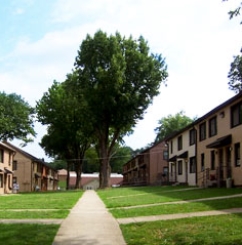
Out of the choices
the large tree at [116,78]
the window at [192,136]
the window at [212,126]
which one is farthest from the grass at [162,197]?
the large tree at [116,78]

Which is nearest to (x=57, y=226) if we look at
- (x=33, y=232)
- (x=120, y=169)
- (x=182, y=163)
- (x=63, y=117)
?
(x=33, y=232)

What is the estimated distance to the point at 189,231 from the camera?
10.4 meters

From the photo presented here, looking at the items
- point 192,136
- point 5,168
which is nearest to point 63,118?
point 5,168

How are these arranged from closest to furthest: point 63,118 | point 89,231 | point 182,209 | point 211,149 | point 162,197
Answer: point 89,231 → point 182,209 → point 162,197 → point 211,149 → point 63,118

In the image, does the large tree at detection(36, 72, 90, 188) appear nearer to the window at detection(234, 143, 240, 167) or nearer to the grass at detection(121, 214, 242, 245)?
the window at detection(234, 143, 240, 167)

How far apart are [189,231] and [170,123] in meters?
89.6

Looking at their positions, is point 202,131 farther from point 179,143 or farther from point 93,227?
point 93,227

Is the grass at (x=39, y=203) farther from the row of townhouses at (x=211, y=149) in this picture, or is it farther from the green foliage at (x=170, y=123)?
the green foliage at (x=170, y=123)

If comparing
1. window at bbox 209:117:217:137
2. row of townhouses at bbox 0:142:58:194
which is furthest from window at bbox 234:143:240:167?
row of townhouses at bbox 0:142:58:194

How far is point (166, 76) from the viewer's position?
2071 inches

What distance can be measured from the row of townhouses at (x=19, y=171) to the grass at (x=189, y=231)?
1662 inches

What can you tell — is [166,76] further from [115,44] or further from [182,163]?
[182,163]

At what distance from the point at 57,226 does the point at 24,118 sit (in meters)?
68.4

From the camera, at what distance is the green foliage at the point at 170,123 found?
98287mm
